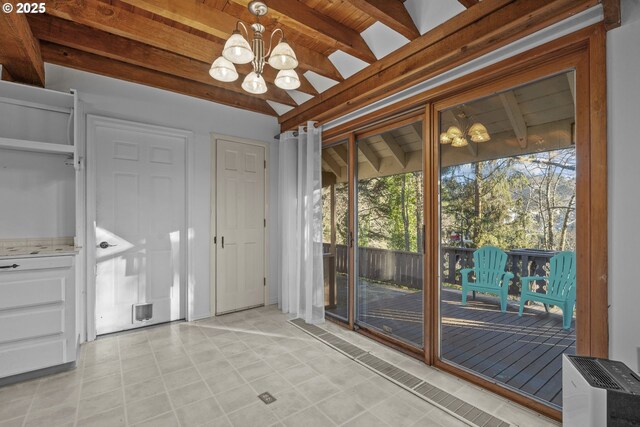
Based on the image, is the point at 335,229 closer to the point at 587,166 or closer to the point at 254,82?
the point at 254,82

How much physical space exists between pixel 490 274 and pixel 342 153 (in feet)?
6.57

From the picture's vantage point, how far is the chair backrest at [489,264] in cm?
220

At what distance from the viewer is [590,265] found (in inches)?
64.7

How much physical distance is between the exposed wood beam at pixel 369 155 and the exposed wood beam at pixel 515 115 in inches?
48.5

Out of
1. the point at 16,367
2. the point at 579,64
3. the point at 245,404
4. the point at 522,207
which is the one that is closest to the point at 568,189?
the point at 522,207

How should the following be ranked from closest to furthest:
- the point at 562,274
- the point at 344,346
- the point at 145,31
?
the point at 562,274
the point at 145,31
the point at 344,346

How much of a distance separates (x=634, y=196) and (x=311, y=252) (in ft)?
8.67

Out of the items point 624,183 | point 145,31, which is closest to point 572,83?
point 624,183

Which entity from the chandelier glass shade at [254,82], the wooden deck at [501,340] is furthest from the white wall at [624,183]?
the chandelier glass shade at [254,82]

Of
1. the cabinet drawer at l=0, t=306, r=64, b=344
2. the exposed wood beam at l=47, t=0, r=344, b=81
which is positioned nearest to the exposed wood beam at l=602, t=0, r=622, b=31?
the exposed wood beam at l=47, t=0, r=344, b=81

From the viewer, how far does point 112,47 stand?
261cm

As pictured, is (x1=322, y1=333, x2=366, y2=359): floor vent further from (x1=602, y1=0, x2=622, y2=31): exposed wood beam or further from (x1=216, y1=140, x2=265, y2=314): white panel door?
(x1=602, y1=0, x2=622, y2=31): exposed wood beam

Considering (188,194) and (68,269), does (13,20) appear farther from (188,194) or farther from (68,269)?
(188,194)

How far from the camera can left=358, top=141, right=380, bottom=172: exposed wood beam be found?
3.12m
